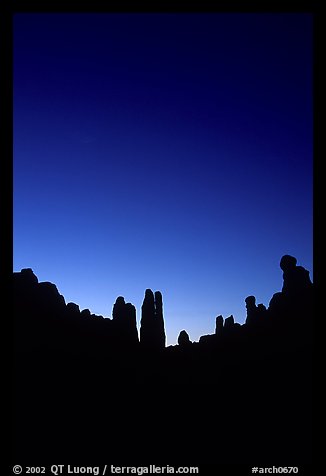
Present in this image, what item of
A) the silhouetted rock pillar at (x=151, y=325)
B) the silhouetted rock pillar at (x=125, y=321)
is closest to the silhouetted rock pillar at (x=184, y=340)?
the silhouetted rock pillar at (x=151, y=325)

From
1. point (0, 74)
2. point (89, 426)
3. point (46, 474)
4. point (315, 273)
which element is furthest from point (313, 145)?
point (89, 426)

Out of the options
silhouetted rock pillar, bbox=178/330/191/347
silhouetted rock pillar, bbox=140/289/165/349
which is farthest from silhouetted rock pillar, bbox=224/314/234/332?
silhouetted rock pillar, bbox=140/289/165/349

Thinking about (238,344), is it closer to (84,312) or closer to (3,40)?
(84,312)

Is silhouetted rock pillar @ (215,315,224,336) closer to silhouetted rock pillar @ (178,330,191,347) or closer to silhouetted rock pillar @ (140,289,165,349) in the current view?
silhouetted rock pillar @ (178,330,191,347)

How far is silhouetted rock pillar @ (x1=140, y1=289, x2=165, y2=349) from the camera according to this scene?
6219 centimetres

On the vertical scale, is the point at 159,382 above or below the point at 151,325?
below

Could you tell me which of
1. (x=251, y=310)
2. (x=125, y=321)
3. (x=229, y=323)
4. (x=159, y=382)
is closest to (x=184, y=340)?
(x=229, y=323)

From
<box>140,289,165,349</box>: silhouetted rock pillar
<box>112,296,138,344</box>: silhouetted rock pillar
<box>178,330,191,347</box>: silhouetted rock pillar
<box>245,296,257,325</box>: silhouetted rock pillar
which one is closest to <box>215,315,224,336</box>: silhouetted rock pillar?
<box>178,330,191,347</box>: silhouetted rock pillar

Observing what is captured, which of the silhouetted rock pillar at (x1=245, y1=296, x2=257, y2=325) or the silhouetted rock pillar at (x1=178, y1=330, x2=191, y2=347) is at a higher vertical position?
the silhouetted rock pillar at (x1=245, y1=296, x2=257, y2=325)

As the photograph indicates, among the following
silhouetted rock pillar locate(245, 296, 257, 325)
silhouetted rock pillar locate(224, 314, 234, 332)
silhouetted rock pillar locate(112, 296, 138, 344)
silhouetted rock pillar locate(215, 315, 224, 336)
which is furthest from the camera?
silhouetted rock pillar locate(215, 315, 224, 336)

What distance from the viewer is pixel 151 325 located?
204ft

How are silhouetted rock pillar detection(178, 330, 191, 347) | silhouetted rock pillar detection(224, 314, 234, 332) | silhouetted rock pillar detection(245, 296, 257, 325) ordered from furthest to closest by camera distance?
silhouetted rock pillar detection(224, 314, 234, 332)
silhouetted rock pillar detection(178, 330, 191, 347)
silhouetted rock pillar detection(245, 296, 257, 325)

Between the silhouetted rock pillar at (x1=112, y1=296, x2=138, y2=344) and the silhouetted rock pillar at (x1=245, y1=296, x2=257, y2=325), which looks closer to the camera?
the silhouetted rock pillar at (x1=112, y1=296, x2=138, y2=344)

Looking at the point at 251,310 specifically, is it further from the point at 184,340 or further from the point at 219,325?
the point at 184,340
